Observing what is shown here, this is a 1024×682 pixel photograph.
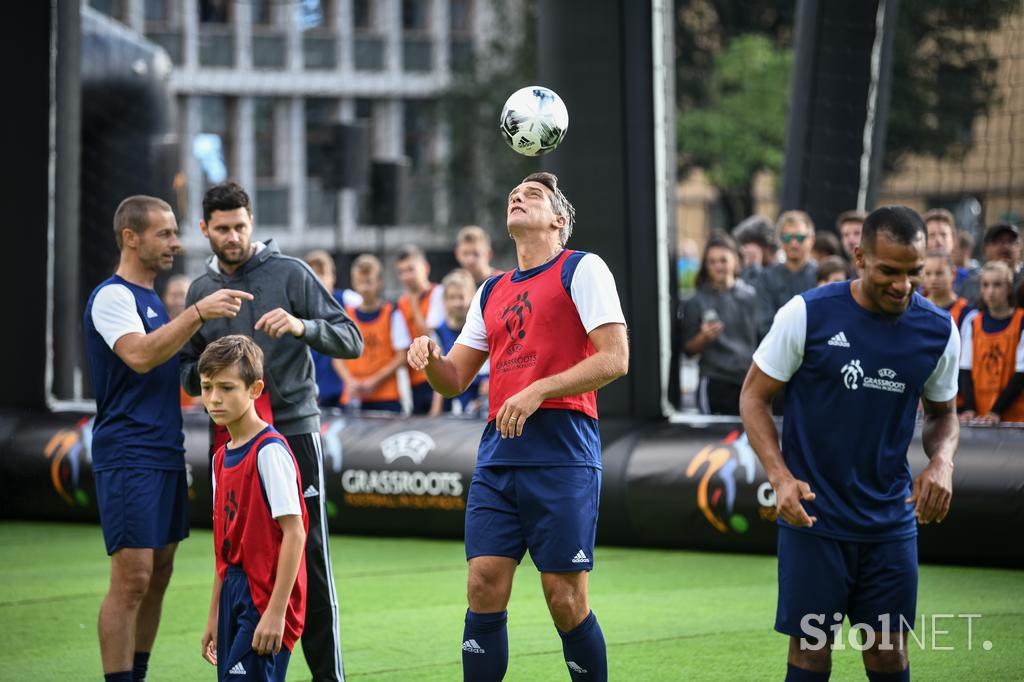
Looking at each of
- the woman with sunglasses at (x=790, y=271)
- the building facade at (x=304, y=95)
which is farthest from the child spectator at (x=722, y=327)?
the building facade at (x=304, y=95)

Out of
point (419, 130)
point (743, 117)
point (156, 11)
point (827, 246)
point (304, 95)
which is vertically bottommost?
point (827, 246)

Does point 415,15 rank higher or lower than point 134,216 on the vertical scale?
higher

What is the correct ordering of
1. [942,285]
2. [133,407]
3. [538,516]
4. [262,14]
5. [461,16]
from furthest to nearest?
[461,16]
[262,14]
[942,285]
[133,407]
[538,516]

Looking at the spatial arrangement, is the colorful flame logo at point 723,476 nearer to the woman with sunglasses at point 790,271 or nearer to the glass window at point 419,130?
the woman with sunglasses at point 790,271

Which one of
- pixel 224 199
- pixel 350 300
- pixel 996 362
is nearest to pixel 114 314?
pixel 224 199

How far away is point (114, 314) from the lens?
17.4 feet

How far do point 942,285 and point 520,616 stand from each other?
3706mm

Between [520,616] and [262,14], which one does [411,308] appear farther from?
[262,14]

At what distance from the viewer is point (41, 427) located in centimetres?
1038

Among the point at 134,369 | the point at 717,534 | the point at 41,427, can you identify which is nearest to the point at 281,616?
the point at 134,369

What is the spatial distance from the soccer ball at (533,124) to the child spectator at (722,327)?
4.51 metres

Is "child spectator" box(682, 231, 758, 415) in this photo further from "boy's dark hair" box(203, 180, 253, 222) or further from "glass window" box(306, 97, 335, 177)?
"glass window" box(306, 97, 335, 177)

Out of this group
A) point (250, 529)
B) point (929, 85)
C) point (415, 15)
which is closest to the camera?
point (250, 529)

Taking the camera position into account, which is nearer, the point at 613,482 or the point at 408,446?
the point at 613,482
